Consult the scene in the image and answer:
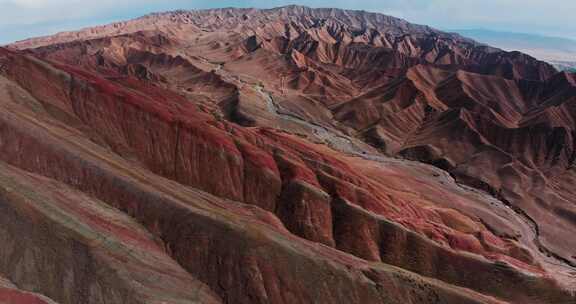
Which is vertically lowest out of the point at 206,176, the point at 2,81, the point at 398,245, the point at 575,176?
the point at 575,176

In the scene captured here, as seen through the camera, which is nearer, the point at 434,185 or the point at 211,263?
the point at 211,263

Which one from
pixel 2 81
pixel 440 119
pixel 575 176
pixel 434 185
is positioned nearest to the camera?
pixel 2 81

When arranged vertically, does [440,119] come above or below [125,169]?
below

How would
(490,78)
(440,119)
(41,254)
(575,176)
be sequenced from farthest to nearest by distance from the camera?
1. (490,78)
2. (440,119)
3. (575,176)
4. (41,254)

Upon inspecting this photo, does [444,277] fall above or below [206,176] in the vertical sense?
below

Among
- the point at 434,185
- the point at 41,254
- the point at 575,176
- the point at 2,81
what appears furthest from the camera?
the point at 575,176

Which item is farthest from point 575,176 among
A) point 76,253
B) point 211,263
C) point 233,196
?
point 76,253

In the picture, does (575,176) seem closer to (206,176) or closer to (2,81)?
(206,176)

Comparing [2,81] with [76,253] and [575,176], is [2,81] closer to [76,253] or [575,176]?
[76,253]

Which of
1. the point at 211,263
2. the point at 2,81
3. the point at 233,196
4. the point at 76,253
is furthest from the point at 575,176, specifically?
the point at 2,81
